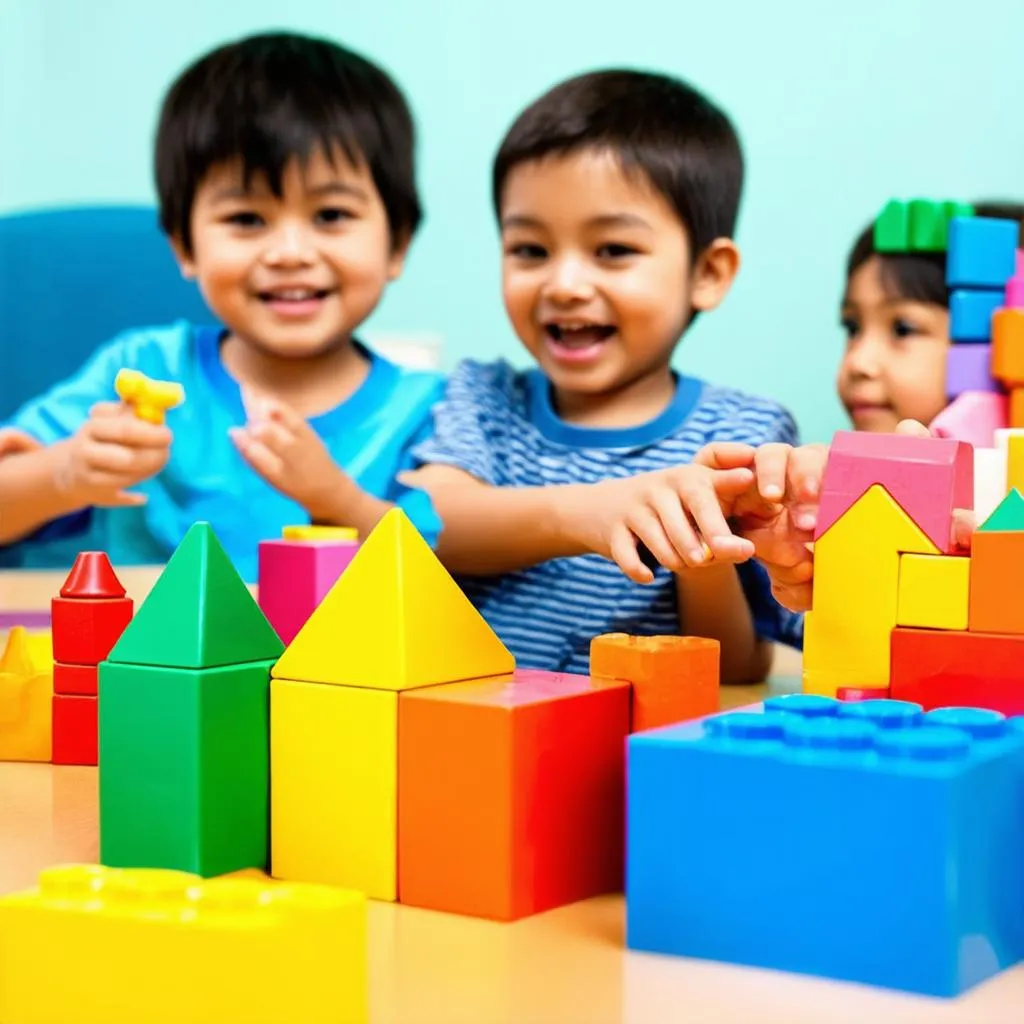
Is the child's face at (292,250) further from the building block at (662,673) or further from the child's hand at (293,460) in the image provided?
the building block at (662,673)

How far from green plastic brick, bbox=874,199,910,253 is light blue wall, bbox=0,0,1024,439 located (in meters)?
0.62

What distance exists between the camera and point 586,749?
516 mm

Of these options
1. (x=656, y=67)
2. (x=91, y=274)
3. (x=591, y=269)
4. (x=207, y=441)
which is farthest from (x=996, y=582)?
(x=656, y=67)

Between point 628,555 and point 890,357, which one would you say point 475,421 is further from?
point 628,555

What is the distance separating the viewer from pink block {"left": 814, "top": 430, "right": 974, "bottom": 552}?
54cm

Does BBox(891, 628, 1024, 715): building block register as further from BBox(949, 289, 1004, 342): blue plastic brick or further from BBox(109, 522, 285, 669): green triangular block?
BBox(949, 289, 1004, 342): blue plastic brick

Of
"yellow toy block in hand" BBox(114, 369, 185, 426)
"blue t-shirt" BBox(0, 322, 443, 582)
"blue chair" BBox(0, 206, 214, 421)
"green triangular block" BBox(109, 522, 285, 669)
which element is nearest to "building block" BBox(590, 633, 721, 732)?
"green triangular block" BBox(109, 522, 285, 669)

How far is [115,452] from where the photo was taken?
101cm

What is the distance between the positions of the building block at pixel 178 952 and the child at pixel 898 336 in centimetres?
111

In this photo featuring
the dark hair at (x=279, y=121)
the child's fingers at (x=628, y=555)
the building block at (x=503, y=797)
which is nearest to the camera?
the building block at (x=503, y=797)

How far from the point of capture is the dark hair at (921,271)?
1386mm

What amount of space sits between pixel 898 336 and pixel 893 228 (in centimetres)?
14

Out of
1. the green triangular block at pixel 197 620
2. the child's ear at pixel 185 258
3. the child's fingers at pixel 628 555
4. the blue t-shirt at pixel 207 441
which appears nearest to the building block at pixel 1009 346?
the blue t-shirt at pixel 207 441

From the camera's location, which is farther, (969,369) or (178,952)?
(969,369)
